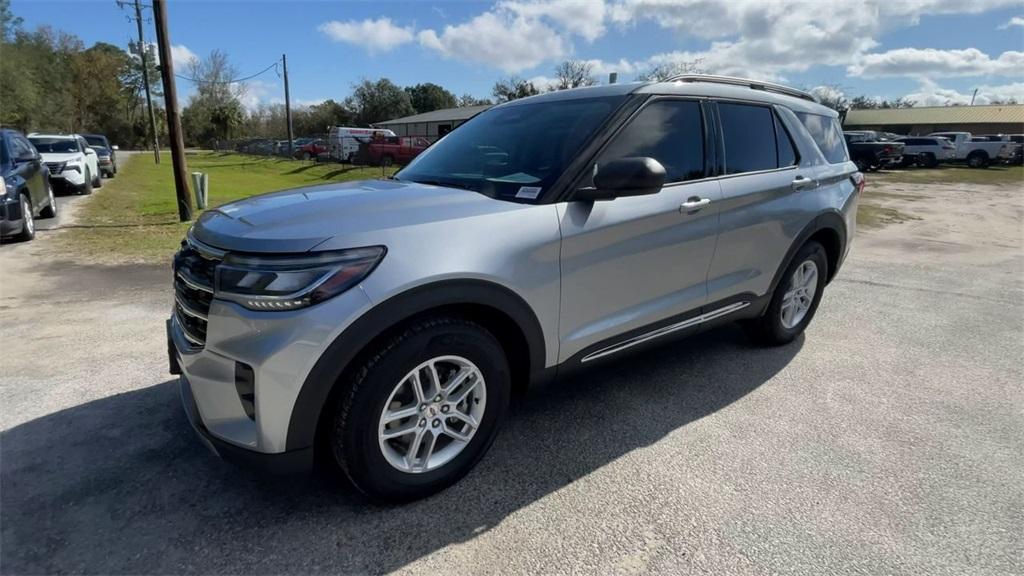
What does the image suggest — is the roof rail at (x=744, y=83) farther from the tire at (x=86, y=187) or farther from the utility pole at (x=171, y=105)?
the tire at (x=86, y=187)

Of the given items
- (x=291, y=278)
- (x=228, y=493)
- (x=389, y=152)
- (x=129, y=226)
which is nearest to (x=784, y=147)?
(x=291, y=278)

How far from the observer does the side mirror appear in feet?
8.38

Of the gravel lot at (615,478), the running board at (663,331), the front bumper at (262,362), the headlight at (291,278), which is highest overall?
the headlight at (291,278)

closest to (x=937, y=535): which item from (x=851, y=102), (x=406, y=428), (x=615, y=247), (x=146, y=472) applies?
(x=615, y=247)

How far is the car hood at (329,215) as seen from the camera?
2.15 metres

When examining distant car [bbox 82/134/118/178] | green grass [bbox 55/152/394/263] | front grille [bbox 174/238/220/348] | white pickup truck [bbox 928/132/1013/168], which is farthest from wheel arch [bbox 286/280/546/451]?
white pickup truck [bbox 928/132/1013/168]

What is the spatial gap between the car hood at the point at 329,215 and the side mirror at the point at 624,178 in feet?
1.30

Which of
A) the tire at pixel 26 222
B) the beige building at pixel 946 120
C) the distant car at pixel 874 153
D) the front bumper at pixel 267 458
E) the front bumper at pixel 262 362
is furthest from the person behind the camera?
the beige building at pixel 946 120

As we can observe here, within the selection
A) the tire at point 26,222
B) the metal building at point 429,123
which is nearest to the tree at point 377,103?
the metal building at point 429,123

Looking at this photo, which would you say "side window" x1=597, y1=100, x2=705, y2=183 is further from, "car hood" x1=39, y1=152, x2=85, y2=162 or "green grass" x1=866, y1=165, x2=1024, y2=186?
"green grass" x1=866, y1=165, x2=1024, y2=186

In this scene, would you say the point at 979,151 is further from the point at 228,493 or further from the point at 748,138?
the point at 228,493

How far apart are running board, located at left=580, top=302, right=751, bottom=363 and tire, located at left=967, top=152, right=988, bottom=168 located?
4089 cm

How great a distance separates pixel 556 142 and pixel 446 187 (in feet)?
2.07

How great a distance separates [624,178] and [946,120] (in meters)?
68.5
